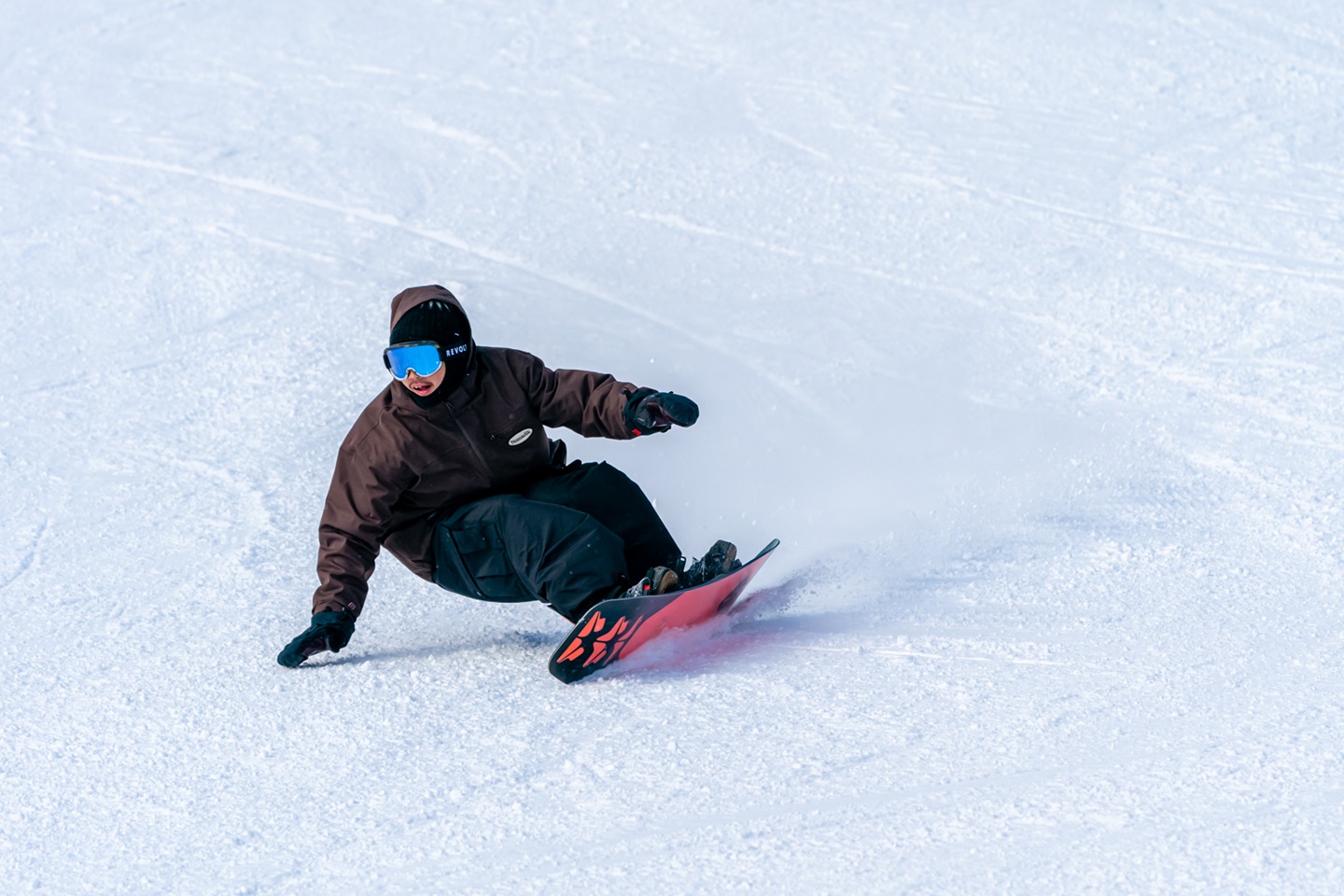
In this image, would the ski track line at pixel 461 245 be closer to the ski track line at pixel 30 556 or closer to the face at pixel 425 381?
the face at pixel 425 381

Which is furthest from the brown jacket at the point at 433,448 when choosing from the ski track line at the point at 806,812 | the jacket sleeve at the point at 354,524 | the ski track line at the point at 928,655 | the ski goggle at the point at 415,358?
the ski track line at the point at 806,812

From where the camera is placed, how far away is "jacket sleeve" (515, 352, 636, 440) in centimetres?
373

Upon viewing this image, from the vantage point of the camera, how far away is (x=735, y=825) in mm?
2828

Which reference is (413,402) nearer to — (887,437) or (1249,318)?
(887,437)

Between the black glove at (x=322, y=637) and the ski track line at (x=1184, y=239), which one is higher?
the ski track line at (x=1184, y=239)

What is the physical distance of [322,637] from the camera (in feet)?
11.9

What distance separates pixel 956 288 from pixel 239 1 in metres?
6.22

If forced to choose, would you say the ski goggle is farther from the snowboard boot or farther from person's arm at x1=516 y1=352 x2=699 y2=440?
the snowboard boot

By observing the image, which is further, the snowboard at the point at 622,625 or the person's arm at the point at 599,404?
the person's arm at the point at 599,404

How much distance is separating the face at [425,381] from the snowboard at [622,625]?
689 millimetres

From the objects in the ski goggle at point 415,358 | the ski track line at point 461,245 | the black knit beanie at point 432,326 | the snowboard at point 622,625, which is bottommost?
the ski track line at point 461,245

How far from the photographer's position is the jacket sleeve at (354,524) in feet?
12.0

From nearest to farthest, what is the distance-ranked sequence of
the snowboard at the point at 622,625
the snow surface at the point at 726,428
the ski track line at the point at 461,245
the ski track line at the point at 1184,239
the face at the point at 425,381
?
the snow surface at the point at 726,428
the snowboard at the point at 622,625
the face at the point at 425,381
the ski track line at the point at 461,245
the ski track line at the point at 1184,239

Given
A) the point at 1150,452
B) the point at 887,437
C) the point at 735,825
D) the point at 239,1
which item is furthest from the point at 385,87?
the point at 735,825
